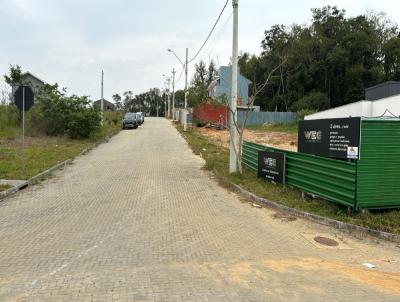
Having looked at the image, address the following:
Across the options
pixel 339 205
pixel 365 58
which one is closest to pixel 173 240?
pixel 339 205

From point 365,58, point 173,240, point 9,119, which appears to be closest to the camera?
point 173,240

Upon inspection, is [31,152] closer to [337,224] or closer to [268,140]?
[337,224]

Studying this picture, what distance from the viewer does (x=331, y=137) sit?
988 centimetres

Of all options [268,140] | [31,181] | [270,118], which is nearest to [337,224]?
[31,181]

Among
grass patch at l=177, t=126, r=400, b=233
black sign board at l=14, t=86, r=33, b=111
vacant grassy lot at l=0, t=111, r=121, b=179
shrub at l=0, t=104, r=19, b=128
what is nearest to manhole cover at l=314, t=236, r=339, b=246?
grass patch at l=177, t=126, r=400, b=233

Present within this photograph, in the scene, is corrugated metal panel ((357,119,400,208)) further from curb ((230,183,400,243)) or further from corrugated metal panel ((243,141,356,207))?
curb ((230,183,400,243))

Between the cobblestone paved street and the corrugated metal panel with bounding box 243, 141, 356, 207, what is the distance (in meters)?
0.96

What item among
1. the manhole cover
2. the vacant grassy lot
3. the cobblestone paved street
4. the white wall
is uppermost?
the white wall

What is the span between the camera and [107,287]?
5.35m

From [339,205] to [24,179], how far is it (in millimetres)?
9621

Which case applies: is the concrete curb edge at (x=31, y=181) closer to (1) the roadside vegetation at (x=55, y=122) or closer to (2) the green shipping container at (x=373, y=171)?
(1) the roadside vegetation at (x=55, y=122)

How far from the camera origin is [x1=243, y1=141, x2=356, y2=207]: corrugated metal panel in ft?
29.4

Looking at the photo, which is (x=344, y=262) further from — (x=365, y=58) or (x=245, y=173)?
(x=365, y=58)

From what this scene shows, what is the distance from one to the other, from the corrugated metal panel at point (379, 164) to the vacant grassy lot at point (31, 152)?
1038cm
